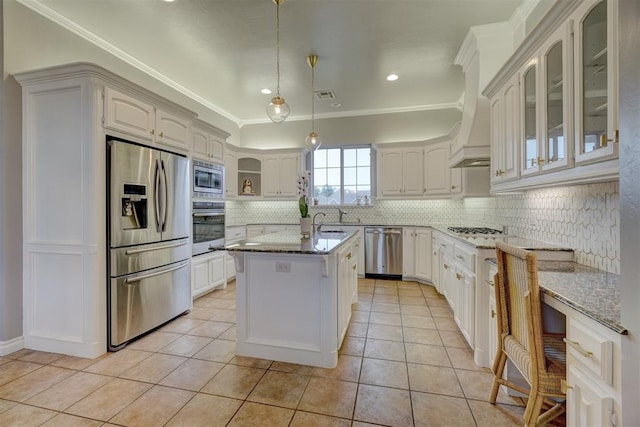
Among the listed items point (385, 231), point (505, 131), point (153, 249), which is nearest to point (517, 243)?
point (505, 131)

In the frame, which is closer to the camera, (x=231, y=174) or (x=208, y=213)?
(x=208, y=213)

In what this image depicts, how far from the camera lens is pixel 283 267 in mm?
2387

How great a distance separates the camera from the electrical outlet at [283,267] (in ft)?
7.80

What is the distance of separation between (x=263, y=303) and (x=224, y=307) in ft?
5.10

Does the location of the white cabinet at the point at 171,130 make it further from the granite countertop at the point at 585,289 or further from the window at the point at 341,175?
the granite countertop at the point at 585,289

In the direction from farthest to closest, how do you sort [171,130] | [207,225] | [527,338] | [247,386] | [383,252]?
1. [383,252]
2. [207,225]
3. [171,130]
4. [247,386]
5. [527,338]

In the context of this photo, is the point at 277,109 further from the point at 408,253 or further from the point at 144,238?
the point at 408,253

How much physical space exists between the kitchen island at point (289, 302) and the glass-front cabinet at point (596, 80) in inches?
62.9

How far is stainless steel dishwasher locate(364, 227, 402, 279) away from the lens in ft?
16.6

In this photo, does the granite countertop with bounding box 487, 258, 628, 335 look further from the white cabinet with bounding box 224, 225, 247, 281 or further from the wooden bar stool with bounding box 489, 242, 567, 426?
the white cabinet with bounding box 224, 225, 247, 281

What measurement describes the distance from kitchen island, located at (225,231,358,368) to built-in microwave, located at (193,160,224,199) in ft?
5.97

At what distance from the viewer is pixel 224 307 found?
3.74 m

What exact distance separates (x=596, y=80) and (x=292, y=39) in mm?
2742

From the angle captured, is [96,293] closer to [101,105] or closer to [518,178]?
[101,105]
